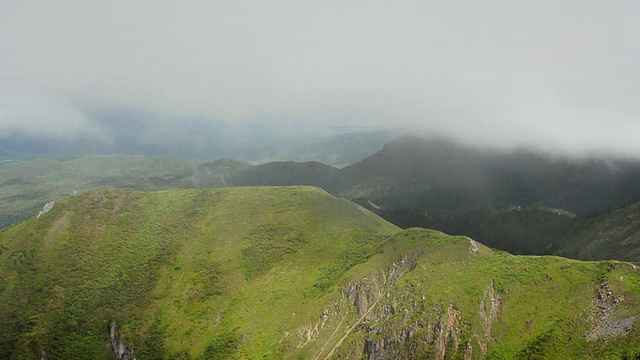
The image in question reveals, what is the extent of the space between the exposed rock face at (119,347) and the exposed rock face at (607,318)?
181 meters

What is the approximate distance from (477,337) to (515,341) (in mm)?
11472

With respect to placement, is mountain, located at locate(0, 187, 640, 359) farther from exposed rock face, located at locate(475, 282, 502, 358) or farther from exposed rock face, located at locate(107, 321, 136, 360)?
exposed rock face, located at locate(107, 321, 136, 360)

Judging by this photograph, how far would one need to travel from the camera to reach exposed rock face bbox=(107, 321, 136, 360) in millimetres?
189500

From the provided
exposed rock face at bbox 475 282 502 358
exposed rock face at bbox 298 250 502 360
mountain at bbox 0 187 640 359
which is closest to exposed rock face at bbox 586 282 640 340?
mountain at bbox 0 187 640 359

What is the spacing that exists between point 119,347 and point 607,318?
19410cm

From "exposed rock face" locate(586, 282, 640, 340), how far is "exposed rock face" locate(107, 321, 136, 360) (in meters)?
181

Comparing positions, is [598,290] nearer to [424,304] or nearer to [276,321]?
[424,304]

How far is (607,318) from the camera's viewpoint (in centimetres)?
12238

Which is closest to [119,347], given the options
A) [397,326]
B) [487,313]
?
[397,326]

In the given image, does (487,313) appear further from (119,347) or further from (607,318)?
(119,347)

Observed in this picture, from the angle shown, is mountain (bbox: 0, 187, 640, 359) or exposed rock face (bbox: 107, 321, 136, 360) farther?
exposed rock face (bbox: 107, 321, 136, 360)

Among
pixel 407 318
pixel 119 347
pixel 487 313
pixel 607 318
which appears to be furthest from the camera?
pixel 119 347

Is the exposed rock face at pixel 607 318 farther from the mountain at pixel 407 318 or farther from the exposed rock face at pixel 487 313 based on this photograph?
the exposed rock face at pixel 487 313

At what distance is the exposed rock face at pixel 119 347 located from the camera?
622 ft
